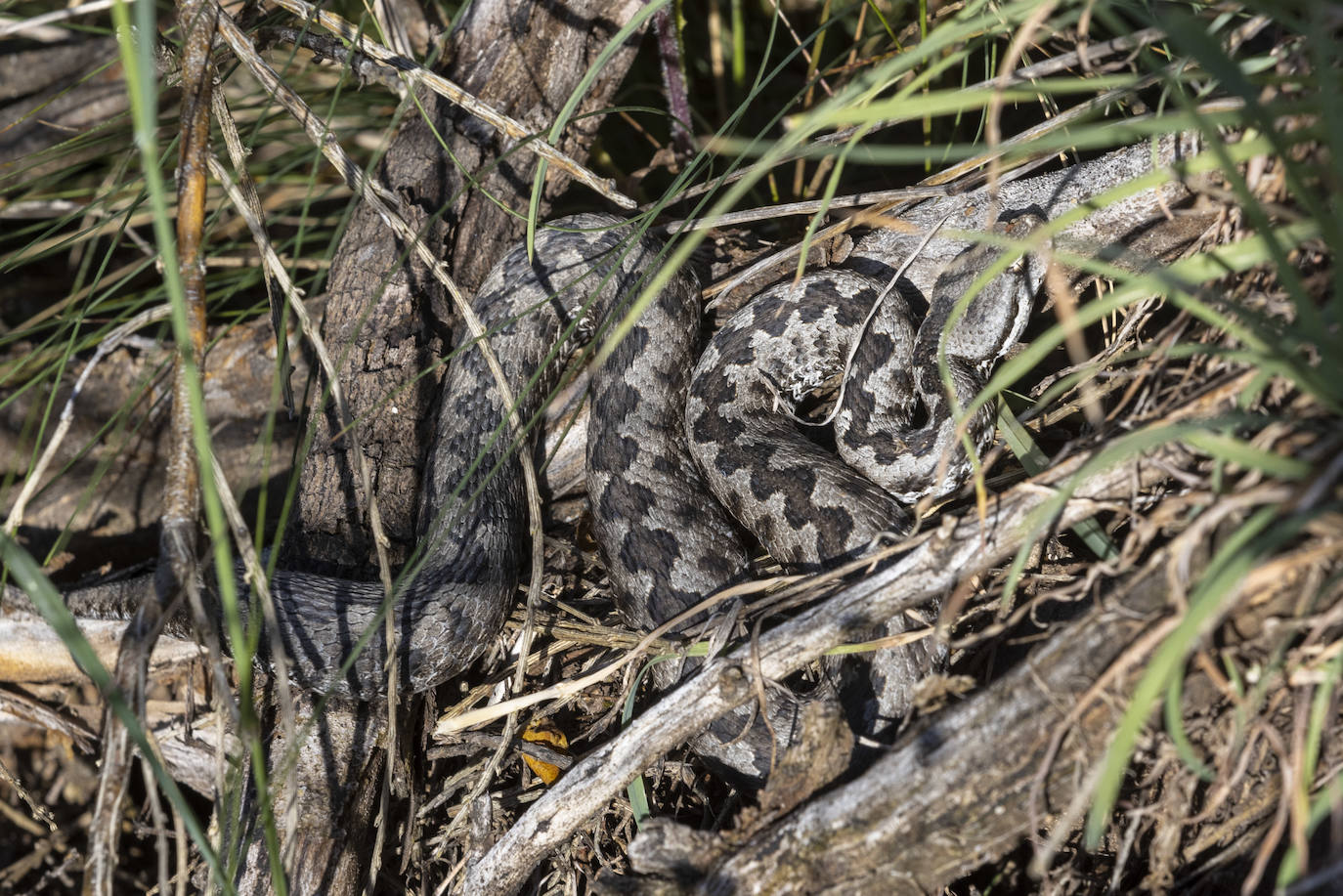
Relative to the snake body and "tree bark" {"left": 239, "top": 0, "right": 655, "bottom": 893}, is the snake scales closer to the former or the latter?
the snake body

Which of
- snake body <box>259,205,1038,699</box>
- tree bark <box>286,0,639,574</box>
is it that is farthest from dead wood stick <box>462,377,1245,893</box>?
tree bark <box>286,0,639,574</box>

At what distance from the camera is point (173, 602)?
2094mm

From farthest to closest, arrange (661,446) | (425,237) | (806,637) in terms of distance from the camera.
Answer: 1. (661,446)
2. (425,237)
3. (806,637)

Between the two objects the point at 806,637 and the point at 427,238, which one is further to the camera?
the point at 427,238

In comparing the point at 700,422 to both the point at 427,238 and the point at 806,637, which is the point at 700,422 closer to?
the point at 427,238

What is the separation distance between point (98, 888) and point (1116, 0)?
9.78ft

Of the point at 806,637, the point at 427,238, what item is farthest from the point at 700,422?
the point at 806,637

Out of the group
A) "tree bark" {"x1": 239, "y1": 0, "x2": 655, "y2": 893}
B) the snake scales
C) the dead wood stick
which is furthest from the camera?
"tree bark" {"x1": 239, "y1": 0, "x2": 655, "y2": 893}

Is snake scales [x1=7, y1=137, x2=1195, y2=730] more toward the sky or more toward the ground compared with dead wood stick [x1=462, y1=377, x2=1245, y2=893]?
more toward the sky

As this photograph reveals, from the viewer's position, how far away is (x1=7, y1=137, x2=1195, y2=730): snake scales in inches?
132

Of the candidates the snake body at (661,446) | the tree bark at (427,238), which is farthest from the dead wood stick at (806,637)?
the tree bark at (427,238)

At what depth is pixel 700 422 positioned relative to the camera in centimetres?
413

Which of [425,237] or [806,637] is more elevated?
[425,237]

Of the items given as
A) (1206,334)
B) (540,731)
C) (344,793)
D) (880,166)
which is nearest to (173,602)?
(344,793)
